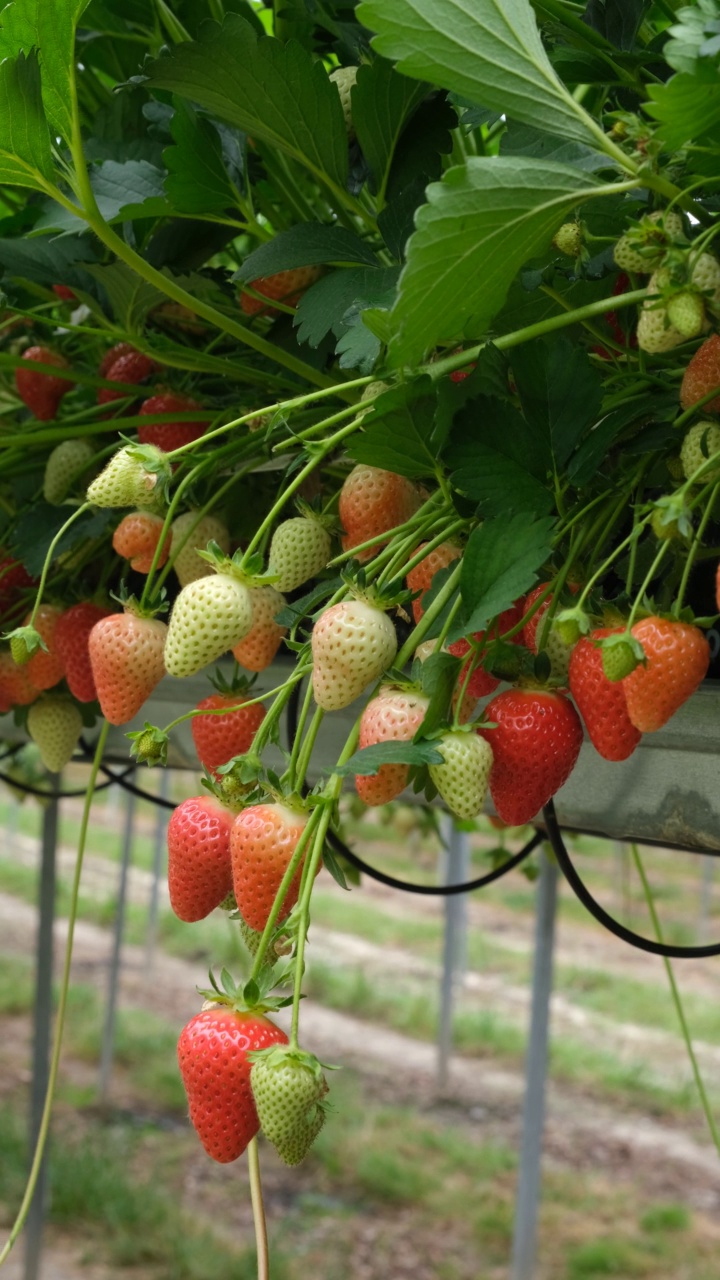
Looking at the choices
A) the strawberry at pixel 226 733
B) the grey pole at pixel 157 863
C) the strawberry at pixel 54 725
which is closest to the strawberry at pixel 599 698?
the strawberry at pixel 226 733

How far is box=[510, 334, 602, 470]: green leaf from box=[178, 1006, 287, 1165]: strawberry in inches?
9.3

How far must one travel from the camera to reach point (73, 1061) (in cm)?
558

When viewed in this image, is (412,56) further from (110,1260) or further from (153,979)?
(153,979)

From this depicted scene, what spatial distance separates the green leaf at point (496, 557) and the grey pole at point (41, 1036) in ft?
5.92

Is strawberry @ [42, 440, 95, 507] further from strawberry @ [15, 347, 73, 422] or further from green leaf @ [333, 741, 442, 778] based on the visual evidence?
green leaf @ [333, 741, 442, 778]

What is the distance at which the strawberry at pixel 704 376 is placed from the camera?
44 centimetres

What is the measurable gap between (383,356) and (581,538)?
0.33ft

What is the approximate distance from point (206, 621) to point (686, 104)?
9.2 inches

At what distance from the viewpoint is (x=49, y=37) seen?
0.47 meters

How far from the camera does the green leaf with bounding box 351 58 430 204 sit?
53cm

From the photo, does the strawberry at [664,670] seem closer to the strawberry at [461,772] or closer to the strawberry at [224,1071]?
the strawberry at [461,772]

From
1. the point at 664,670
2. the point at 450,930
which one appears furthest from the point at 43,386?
the point at 450,930

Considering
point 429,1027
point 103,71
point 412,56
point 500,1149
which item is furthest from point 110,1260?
point 412,56

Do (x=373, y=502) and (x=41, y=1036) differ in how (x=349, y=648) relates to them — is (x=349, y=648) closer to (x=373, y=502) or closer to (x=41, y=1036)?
(x=373, y=502)
